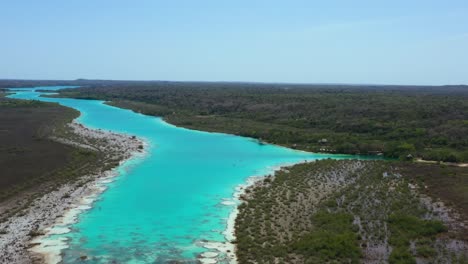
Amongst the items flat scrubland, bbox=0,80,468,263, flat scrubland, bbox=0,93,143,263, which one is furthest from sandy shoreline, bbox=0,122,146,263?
flat scrubland, bbox=0,80,468,263

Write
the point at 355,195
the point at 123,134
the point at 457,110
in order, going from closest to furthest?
the point at 355,195 < the point at 123,134 < the point at 457,110

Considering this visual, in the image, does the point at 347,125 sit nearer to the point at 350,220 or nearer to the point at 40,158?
the point at 350,220

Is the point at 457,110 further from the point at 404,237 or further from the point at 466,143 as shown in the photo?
the point at 404,237

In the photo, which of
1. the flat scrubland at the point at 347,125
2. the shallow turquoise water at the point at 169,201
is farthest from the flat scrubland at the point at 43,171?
the flat scrubland at the point at 347,125

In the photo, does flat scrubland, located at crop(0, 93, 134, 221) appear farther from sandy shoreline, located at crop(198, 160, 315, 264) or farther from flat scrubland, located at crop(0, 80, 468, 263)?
flat scrubland, located at crop(0, 80, 468, 263)

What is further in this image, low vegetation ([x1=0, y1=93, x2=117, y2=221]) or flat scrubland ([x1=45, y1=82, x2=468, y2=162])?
flat scrubland ([x1=45, y1=82, x2=468, y2=162])

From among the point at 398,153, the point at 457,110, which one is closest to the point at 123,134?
the point at 398,153

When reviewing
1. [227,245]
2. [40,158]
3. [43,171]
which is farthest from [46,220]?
[40,158]

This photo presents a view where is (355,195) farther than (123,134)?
No
